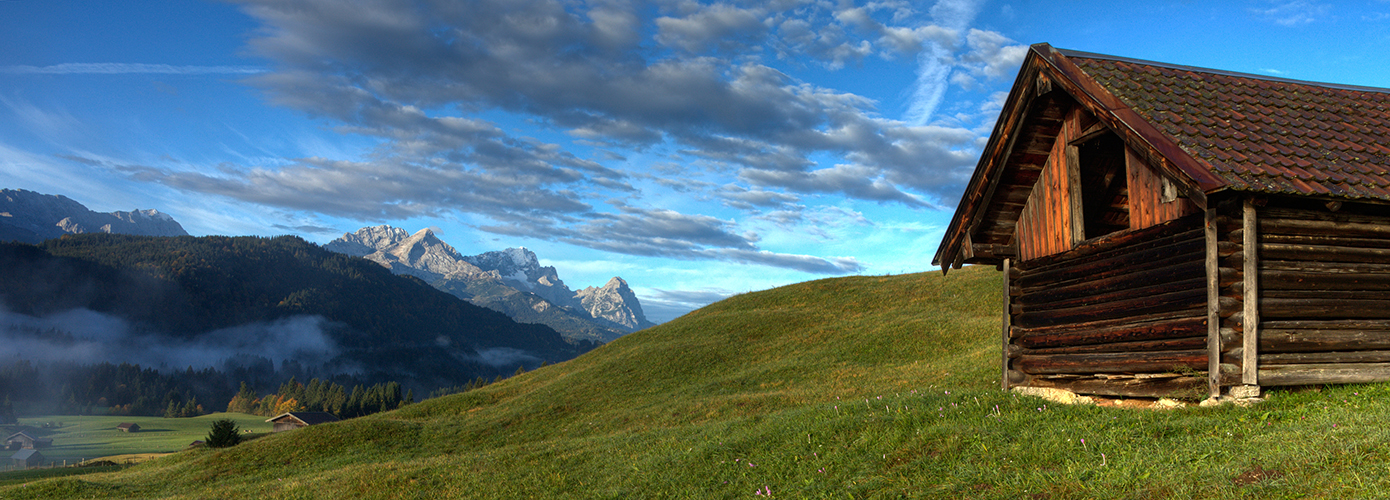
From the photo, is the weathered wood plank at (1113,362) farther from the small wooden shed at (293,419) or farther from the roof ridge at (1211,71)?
the small wooden shed at (293,419)

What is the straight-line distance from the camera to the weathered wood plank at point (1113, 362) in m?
11.0

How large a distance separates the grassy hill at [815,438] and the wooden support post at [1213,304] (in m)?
0.59

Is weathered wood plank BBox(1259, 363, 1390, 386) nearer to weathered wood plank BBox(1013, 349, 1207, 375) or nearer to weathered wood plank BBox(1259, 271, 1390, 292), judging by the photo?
weathered wood plank BBox(1013, 349, 1207, 375)

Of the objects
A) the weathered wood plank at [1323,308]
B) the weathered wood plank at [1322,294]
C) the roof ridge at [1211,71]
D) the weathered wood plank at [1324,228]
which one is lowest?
the weathered wood plank at [1323,308]

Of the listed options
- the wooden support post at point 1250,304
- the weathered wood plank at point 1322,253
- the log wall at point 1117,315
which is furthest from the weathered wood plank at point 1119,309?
the weathered wood plank at point 1322,253

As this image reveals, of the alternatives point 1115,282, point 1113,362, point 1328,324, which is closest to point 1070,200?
point 1115,282

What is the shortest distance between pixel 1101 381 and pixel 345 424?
104 ft

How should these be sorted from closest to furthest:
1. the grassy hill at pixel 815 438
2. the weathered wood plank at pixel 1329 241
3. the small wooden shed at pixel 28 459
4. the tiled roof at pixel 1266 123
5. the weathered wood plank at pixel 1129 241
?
the grassy hill at pixel 815 438 → the tiled roof at pixel 1266 123 → the weathered wood plank at pixel 1329 241 → the weathered wood plank at pixel 1129 241 → the small wooden shed at pixel 28 459

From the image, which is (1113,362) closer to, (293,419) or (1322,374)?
(1322,374)

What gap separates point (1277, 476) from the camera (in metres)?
7.20

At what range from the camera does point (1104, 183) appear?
50.0 feet

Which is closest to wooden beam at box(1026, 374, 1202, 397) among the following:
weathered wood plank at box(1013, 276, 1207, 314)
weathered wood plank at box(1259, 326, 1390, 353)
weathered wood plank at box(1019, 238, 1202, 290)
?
weathered wood plank at box(1259, 326, 1390, 353)

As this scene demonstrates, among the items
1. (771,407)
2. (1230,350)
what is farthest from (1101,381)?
(771,407)

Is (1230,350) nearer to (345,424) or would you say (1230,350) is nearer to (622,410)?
(622,410)
